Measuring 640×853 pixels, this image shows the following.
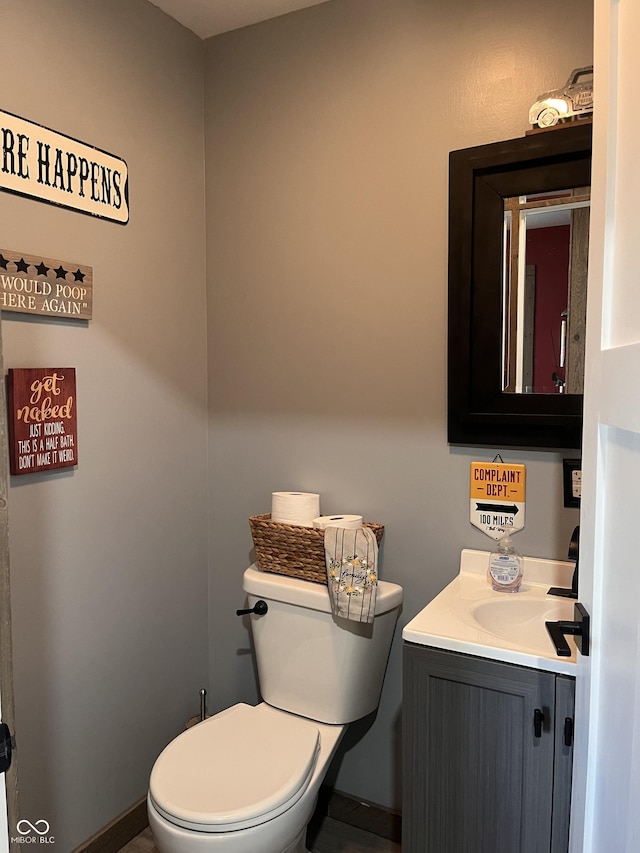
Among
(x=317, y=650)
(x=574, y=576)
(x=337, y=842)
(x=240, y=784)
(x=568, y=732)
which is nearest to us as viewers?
(x=568, y=732)

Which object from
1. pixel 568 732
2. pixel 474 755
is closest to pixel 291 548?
pixel 474 755

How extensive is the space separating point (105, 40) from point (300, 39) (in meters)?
0.58

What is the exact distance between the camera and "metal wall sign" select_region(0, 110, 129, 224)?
152 centimetres

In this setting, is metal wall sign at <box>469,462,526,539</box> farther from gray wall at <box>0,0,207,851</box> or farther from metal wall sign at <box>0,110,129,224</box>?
metal wall sign at <box>0,110,129,224</box>

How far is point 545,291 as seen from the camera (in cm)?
165

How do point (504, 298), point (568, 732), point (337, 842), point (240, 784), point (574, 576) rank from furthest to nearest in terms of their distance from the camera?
point (337, 842) → point (504, 298) → point (574, 576) → point (240, 784) → point (568, 732)

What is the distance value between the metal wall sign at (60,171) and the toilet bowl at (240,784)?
1427 mm

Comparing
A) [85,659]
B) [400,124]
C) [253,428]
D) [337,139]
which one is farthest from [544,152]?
[85,659]

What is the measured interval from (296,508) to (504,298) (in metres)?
0.84

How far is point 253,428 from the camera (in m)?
2.14

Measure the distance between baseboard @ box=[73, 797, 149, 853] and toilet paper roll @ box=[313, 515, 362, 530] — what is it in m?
1.02

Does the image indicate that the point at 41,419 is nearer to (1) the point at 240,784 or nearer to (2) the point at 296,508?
(2) the point at 296,508

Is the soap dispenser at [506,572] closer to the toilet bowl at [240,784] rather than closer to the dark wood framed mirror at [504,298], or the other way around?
the dark wood framed mirror at [504,298]

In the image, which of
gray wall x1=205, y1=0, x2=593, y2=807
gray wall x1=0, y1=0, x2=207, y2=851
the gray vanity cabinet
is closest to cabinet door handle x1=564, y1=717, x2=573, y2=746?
the gray vanity cabinet
